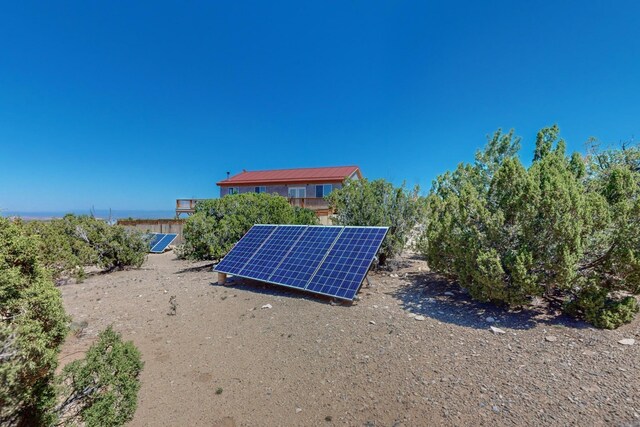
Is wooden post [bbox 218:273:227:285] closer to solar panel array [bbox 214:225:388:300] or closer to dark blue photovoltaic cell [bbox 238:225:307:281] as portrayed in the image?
solar panel array [bbox 214:225:388:300]

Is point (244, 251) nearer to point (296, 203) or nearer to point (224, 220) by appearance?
point (224, 220)

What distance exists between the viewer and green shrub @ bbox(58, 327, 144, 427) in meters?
2.31

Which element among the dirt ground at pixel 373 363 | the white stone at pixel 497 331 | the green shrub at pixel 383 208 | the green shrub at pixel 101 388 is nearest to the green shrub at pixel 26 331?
the green shrub at pixel 101 388

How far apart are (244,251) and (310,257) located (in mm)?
2252

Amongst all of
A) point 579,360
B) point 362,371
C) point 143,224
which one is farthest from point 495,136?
point 143,224

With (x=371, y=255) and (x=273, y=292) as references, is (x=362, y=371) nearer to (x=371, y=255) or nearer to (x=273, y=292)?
(x=371, y=255)

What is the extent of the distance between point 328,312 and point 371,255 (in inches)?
63.0

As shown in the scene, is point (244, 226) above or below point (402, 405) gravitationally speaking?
above

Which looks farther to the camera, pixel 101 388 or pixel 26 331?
pixel 101 388

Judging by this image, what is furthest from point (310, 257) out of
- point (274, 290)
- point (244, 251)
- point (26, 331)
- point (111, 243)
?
point (111, 243)

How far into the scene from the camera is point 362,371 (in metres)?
3.57

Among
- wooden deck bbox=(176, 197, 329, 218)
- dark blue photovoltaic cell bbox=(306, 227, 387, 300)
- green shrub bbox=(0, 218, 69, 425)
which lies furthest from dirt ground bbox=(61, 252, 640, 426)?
wooden deck bbox=(176, 197, 329, 218)

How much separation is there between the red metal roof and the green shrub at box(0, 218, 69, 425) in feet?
66.6

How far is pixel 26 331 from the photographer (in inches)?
69.5
